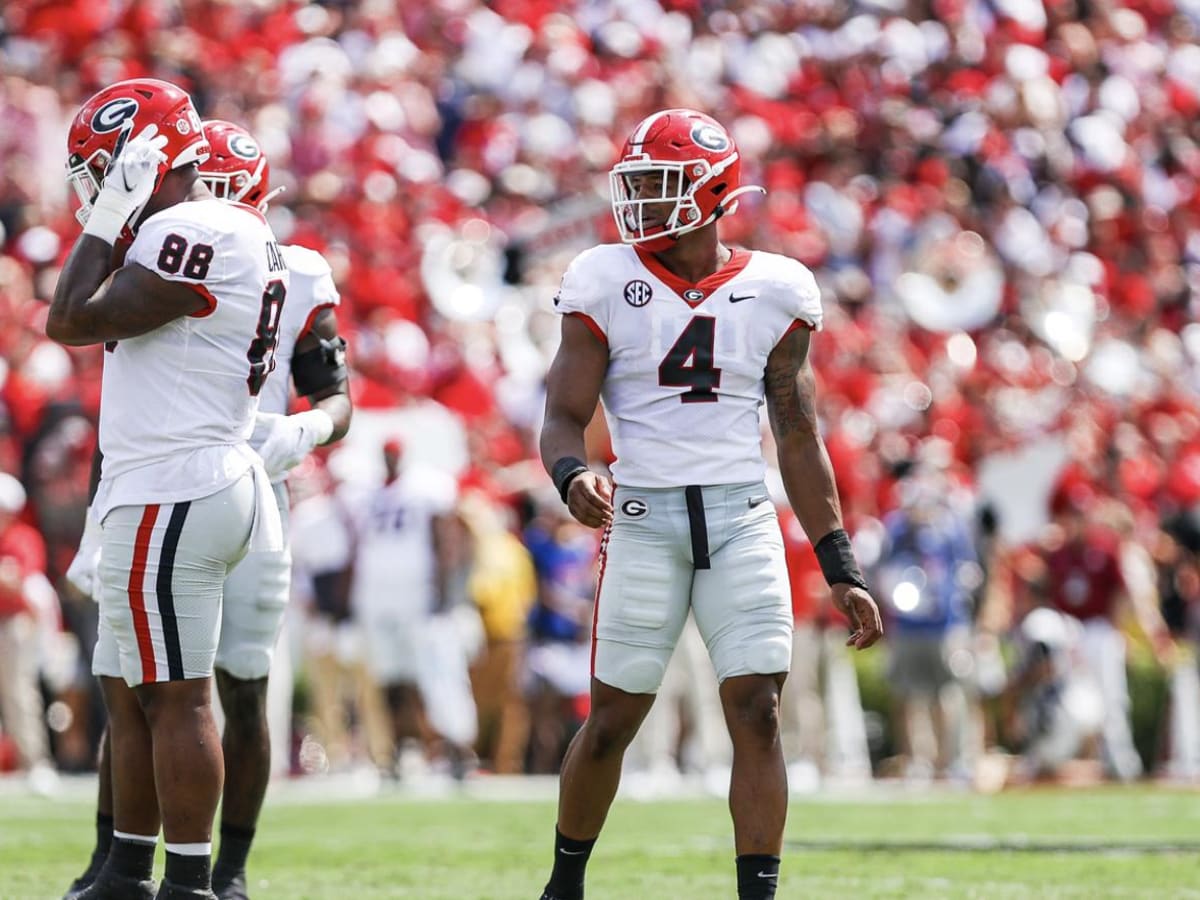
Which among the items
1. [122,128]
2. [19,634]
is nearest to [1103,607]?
[19,634]

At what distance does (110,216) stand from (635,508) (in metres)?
1.48

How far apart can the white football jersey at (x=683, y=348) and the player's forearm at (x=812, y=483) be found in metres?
0.13

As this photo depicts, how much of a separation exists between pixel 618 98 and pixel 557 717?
7.46 metres

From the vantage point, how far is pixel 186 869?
5.07 m

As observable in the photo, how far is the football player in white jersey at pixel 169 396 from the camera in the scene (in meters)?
5.03

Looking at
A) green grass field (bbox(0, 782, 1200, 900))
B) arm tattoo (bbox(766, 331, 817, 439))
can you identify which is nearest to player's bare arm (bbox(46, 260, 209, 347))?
arm tattoo (bbox(766, 331, 817, 439))

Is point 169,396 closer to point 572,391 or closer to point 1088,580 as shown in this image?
point 572,391

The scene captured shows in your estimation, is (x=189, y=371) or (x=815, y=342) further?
(x=815, y=342)

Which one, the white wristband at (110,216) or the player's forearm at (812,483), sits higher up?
the white wristband at (110,216)

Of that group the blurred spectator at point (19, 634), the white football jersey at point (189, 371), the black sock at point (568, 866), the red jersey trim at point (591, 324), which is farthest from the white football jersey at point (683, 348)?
the blurred spectator at point (19, 634)

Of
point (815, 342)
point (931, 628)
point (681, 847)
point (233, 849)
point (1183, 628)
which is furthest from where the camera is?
point (815, 342)

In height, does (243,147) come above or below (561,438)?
above

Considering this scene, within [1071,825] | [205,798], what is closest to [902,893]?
[205,798]

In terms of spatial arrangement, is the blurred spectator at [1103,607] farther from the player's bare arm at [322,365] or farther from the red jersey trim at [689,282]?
the red jersey trim at [689,282]
